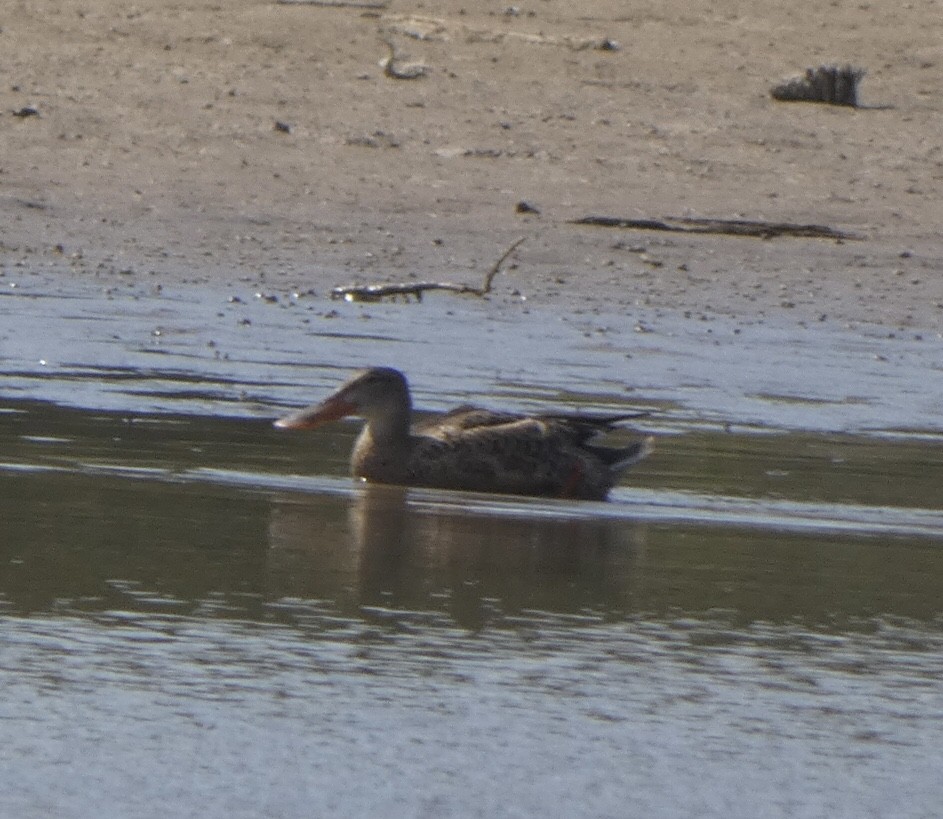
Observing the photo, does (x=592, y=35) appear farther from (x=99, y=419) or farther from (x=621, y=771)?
(x=621, y=771)

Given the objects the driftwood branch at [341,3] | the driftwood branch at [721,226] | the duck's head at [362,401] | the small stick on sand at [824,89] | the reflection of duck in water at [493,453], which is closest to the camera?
the reflection of duck in water at [493,453]

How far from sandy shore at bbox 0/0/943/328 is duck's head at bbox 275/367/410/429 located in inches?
163

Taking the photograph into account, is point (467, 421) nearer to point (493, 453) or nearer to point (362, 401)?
point (493, 453)

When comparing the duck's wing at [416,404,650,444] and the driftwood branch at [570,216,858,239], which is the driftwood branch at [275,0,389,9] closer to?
the driftwood branch at [570,216,858,239]

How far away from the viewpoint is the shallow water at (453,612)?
4.85m

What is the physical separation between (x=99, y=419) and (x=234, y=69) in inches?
325

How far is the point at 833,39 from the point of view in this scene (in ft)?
61.4

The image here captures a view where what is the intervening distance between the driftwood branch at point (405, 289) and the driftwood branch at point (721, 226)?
5.48 ft

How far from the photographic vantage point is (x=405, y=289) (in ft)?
39.7

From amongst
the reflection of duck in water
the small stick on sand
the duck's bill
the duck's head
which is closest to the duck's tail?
the reflection of duck in water

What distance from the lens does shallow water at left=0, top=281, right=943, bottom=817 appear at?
4.85m

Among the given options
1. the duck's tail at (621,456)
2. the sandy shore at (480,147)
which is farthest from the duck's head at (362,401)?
the sandy shore at (480,147)

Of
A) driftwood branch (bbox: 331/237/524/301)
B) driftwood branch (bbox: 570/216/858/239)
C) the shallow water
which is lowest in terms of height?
the shallow water

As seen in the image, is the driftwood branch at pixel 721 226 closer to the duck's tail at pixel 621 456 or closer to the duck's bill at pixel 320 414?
the duck's bill at pixel 320 414
